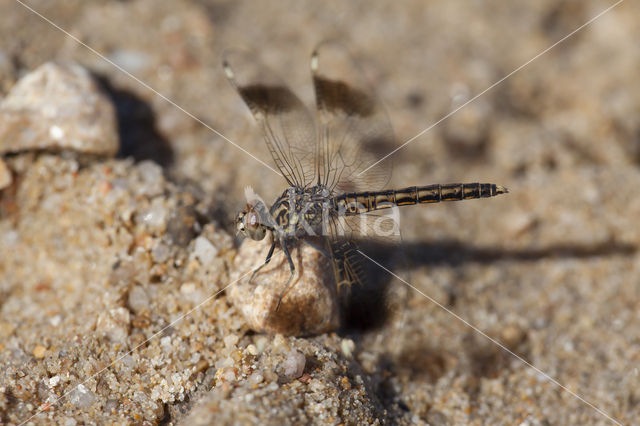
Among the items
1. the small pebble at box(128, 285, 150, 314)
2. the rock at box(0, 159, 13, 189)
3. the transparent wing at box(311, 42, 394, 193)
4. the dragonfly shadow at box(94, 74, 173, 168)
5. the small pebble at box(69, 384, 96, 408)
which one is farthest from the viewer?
the dragonfly shadow at box(94, 74, 173, 168)

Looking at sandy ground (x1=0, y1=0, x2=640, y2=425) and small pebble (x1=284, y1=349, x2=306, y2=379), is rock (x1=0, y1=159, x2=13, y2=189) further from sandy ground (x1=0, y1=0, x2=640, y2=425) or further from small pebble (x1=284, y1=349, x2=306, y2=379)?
small pebble (x1=284, y1=349, x2=306, y2=379)

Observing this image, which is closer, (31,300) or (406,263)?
(31,300)

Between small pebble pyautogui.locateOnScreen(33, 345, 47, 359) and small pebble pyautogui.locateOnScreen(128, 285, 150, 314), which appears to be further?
small pebble pyautogui.locateOnScreen(128, 285, 150, 314)

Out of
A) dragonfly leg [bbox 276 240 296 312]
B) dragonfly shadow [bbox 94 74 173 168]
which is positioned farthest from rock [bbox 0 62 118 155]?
dragonfly leg [bbox 276 240 296 312]

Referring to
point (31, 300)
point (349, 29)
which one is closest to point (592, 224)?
point (349, 29)

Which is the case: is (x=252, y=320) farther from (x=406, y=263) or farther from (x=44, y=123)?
(x=44, y=123)

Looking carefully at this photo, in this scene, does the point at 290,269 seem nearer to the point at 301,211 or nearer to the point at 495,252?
the point at 301,211
